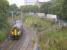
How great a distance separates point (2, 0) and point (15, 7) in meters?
0.61

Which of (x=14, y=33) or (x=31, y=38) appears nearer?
(x=31, y=38)

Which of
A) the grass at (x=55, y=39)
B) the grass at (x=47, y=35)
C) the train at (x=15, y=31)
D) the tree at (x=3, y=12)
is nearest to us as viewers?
the grass at (x=55, y=39)

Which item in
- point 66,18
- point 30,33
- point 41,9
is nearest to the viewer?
point 66,18

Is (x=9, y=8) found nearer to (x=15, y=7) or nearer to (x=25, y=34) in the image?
(x=15, y=7)

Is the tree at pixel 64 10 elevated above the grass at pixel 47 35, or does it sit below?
above

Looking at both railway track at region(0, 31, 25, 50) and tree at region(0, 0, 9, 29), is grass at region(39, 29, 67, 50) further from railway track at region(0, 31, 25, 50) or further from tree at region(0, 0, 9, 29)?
tree at region(0, 0, 9, 29)

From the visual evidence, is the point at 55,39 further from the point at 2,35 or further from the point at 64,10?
the point at 2,35

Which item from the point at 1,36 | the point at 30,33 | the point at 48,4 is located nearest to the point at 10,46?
the point at 1,36

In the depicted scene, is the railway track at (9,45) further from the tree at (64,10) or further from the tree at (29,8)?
the tree at (64,10)

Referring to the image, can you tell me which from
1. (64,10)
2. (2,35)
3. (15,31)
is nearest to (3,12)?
(2,35)

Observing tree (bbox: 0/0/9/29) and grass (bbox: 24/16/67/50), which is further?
tree (bbox: 0/0/9/29)

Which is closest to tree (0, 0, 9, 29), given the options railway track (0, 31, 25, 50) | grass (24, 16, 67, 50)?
railway track (0, 31, 25, 50)

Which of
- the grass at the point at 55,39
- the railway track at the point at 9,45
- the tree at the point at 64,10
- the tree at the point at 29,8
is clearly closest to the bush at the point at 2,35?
the railway track at the point at 9,45

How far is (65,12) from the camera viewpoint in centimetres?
502
